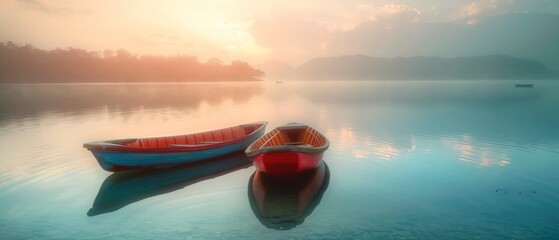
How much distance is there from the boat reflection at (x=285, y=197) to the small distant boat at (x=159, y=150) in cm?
334

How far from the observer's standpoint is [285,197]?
41.6ft

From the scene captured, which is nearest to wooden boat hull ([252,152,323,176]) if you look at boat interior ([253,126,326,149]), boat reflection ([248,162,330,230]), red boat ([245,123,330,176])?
red boat ([245,123,330,176])

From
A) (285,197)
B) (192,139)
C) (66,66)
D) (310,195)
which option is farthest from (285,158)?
(66,66)

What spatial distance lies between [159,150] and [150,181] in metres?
1.60

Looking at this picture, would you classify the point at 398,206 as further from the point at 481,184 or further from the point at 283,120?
the point at 283,120

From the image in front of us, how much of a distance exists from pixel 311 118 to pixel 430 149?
64.3ft

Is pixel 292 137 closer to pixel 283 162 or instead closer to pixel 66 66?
pixel 283 162

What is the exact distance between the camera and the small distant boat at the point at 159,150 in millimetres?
14883

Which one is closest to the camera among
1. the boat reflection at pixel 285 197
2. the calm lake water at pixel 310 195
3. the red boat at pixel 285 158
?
the calm lake water at pixel 310 195

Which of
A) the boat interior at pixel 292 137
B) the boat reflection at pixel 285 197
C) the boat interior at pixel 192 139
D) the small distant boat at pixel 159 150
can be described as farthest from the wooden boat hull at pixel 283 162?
the boat interior at pixel 192 139

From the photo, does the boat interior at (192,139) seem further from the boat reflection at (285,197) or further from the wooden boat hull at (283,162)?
the wooden boat hull at (283,162)

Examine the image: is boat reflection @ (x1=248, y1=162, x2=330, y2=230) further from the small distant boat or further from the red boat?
the small distant boat

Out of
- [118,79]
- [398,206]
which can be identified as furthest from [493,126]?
[118,79]

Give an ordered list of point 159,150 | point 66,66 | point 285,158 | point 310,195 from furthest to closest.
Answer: point 66,66, point 159,150, point 285,158, point 310,195
